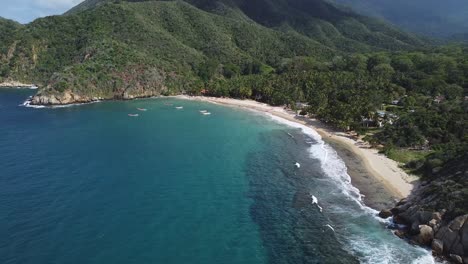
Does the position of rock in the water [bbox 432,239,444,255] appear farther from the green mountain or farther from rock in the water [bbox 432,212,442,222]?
the green mountain

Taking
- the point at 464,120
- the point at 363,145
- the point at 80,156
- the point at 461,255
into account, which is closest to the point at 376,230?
the point at 461,255

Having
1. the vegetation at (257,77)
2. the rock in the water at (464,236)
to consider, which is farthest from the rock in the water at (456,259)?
the vegetation at (257,77)

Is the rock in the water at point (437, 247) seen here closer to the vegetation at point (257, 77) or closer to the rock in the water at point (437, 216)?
the rock in the water at point (437, 216)

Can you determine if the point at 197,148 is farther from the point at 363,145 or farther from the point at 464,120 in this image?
the point at 464,120

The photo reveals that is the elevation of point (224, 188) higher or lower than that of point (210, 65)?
lower

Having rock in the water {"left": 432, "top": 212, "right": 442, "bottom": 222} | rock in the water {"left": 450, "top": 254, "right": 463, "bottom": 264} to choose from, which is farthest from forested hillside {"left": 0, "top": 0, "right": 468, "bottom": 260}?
rock in the water {"left": 450, "top": 254, "right": 463, "bottom": 264}

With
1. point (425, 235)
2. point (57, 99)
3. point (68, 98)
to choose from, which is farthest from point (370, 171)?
point (57, 99)
